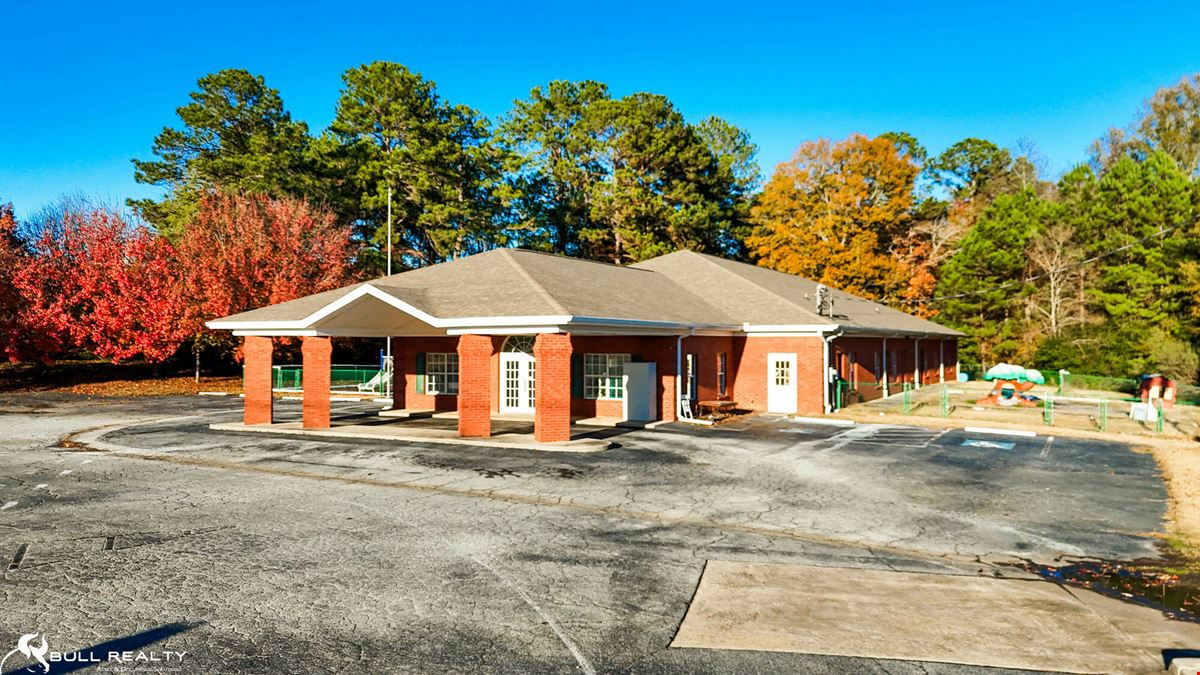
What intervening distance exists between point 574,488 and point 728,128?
2196 inches

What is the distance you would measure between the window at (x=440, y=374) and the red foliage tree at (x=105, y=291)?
1848 centimetres

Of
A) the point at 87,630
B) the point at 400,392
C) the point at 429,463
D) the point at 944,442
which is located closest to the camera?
the point at 87,630

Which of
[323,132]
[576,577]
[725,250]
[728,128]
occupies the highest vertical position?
[728,128]

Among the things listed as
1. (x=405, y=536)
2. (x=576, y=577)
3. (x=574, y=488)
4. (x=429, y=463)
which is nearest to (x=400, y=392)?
(x=429, y=463)

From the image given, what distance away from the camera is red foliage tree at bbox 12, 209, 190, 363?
118 feet

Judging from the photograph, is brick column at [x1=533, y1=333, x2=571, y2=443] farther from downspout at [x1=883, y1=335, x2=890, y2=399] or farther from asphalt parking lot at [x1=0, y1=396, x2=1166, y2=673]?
downspout at [x1=883, y1=335, x2=890, y2=399]

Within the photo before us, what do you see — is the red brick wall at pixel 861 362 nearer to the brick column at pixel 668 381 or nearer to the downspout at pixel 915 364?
the downspout at pixel 915 364

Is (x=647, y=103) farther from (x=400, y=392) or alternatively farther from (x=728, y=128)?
(x=400, y=392)

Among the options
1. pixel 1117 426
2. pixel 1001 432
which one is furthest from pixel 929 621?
pixel 1117 426

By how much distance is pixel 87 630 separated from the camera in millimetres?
6406

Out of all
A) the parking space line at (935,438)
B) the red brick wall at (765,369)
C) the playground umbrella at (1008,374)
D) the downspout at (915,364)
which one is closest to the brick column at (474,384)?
the parking space line at (935,438)

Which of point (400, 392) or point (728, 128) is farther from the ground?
point (728, 128)

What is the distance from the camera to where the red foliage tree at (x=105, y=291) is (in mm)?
35938

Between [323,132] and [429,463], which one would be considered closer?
[429,463]
